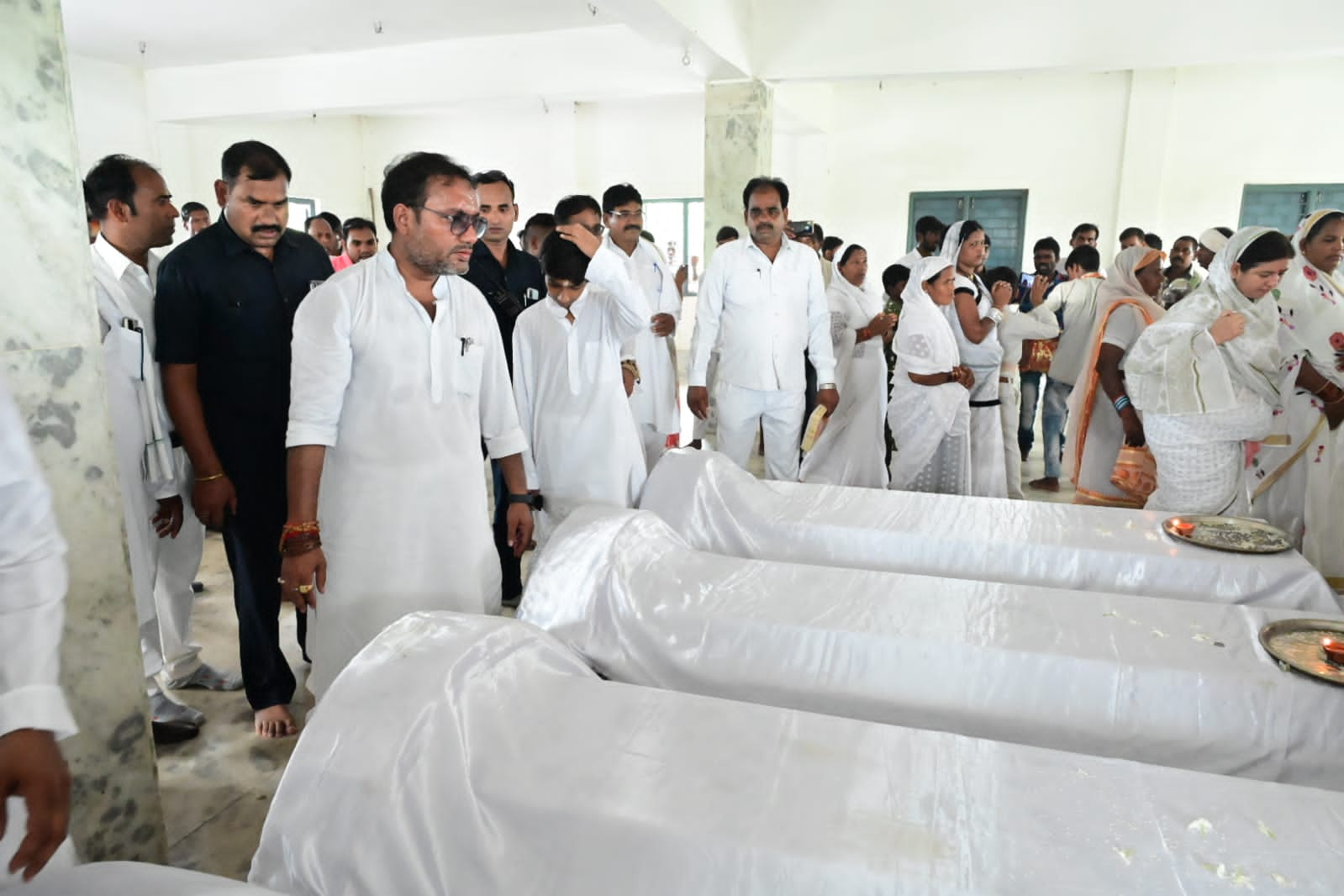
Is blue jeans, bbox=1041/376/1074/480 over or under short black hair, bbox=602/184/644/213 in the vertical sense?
under

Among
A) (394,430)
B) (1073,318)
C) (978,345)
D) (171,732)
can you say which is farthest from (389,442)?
(1073,318)

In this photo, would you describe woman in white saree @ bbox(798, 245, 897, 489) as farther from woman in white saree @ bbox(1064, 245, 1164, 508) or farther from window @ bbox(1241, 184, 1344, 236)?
window @ bbox(1241, 184, 1344, 236)

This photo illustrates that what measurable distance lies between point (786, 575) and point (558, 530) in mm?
641

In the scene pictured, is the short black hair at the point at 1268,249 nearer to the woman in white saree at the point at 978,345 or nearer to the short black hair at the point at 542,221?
the woman in white saree at the point at 978,345

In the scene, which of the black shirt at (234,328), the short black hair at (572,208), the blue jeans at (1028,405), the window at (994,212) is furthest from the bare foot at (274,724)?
the window at (994,212)

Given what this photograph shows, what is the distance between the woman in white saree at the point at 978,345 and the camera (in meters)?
4.18

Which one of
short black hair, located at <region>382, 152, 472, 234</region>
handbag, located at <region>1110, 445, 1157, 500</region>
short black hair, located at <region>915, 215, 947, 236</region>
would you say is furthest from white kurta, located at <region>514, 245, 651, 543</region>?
short black hair, located at <region>915, 215, 947, 236</region>

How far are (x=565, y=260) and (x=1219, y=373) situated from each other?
2.42m

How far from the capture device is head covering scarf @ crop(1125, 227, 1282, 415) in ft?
10.3

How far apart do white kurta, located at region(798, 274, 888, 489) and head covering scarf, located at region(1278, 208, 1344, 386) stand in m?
1.82

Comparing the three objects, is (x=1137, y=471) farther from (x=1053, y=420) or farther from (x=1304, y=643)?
(x=1304, y=643)

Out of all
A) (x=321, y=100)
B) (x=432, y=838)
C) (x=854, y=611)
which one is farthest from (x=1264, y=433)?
(x=321, y=100)

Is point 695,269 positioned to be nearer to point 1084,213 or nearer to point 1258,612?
point 1084,213

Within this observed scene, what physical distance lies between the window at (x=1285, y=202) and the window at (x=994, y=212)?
2.12m
